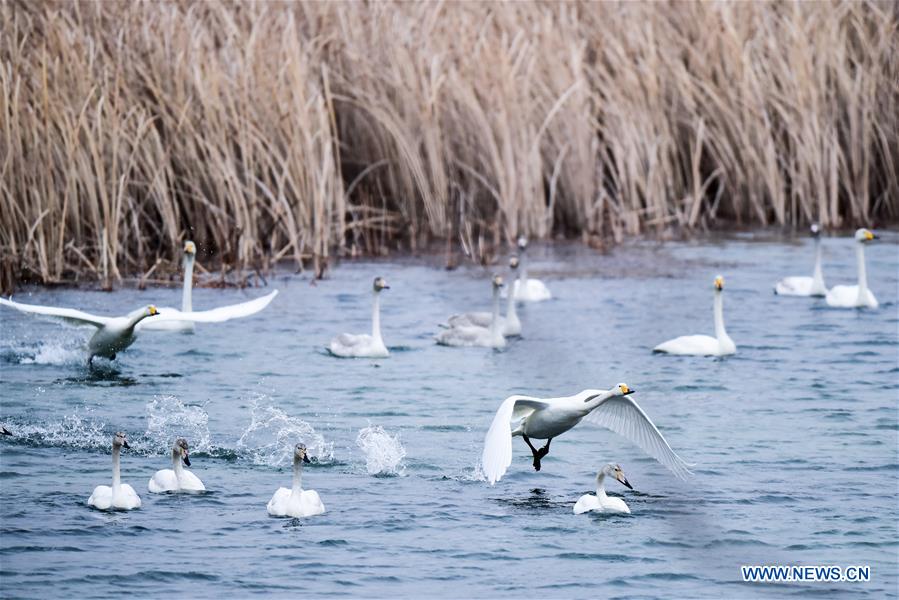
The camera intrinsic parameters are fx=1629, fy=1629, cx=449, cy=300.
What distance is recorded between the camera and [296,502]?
8672 mm

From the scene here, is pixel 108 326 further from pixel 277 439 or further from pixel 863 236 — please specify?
pixel 863 236

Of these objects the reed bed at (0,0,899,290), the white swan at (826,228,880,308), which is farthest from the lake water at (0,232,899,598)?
the reed bed at (0,0,899,290)

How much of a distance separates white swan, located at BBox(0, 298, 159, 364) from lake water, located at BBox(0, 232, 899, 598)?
23 centimetres

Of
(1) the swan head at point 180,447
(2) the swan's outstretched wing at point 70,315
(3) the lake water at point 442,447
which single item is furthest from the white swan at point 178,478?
(2) the swan's outstretched wing at point 70,315

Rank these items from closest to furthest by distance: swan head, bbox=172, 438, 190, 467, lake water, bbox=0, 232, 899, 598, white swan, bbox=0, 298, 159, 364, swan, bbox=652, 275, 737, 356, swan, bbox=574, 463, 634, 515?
lake water, bbox=0, 232, 899, 598
swan, bbox=574, 463, 634, 515
swan head, bbox=172, 438, 190, 467
white swan, bbox=0, 298, 159, 364
swan, bbox=652, 275, 737, 356

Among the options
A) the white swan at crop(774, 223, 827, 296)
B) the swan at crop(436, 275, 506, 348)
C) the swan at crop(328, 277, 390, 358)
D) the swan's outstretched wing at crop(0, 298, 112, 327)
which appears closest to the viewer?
the swan's outstretched wing at crop(0, 298, 112, 327)

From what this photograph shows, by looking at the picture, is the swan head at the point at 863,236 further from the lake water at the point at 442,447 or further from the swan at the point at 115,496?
the swan at the point at 115,496

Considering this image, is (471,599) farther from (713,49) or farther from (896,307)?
(713,49)

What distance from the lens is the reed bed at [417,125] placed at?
1534cm

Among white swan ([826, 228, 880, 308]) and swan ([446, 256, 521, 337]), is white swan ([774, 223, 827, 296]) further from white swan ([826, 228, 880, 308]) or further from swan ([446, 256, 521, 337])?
swan ([446, 256, 521, 337])

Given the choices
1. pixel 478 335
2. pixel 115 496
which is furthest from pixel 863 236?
pixel 115 496

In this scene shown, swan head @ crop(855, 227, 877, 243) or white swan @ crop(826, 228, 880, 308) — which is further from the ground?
swan head @ crop(855, 227, 877, 243)

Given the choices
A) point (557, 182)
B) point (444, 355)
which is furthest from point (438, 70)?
point (444, 355)

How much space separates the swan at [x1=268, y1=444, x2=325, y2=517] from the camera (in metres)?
8.67
